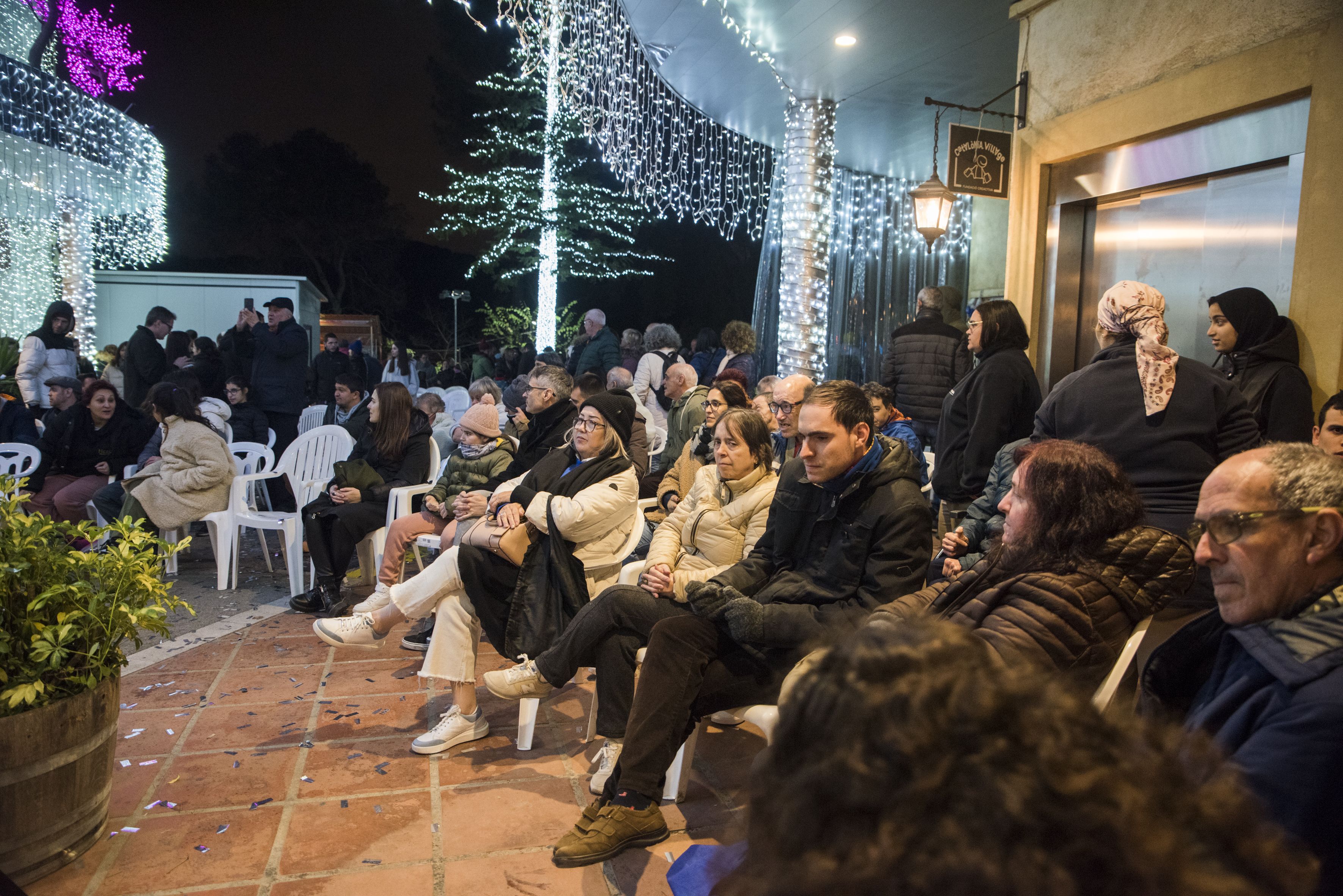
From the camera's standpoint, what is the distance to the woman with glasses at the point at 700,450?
4930mm

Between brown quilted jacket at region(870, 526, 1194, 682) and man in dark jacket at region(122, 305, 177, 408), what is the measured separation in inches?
354

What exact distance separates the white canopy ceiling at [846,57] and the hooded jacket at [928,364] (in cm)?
251

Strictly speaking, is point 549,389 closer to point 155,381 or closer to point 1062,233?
point 1062,233

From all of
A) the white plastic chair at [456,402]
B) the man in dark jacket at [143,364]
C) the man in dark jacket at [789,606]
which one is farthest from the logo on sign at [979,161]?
the man in dark jacket at [143,364]

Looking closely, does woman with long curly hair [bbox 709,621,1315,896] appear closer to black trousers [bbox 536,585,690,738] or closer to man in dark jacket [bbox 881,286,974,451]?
black trousers [bbox 536,585,690,738]

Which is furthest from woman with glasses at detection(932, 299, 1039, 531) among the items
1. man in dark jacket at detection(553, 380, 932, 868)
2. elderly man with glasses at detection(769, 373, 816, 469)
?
man in dark jacket at detection(553, 380, 932, 868)

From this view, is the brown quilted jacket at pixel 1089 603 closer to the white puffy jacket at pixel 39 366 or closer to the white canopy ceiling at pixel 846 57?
the white canopy ceiling at pixel 846 57

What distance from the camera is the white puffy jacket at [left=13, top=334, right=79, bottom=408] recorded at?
9250 millimetres

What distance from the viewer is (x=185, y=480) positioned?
18.9 ft

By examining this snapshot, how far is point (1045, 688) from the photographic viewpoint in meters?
0.68

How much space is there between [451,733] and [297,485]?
3.48 meters

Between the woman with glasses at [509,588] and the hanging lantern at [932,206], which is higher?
the hanging lantern at [932,206]

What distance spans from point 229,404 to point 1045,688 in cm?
839

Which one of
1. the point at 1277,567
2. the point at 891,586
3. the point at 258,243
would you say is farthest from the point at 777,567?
the point at 258,243
